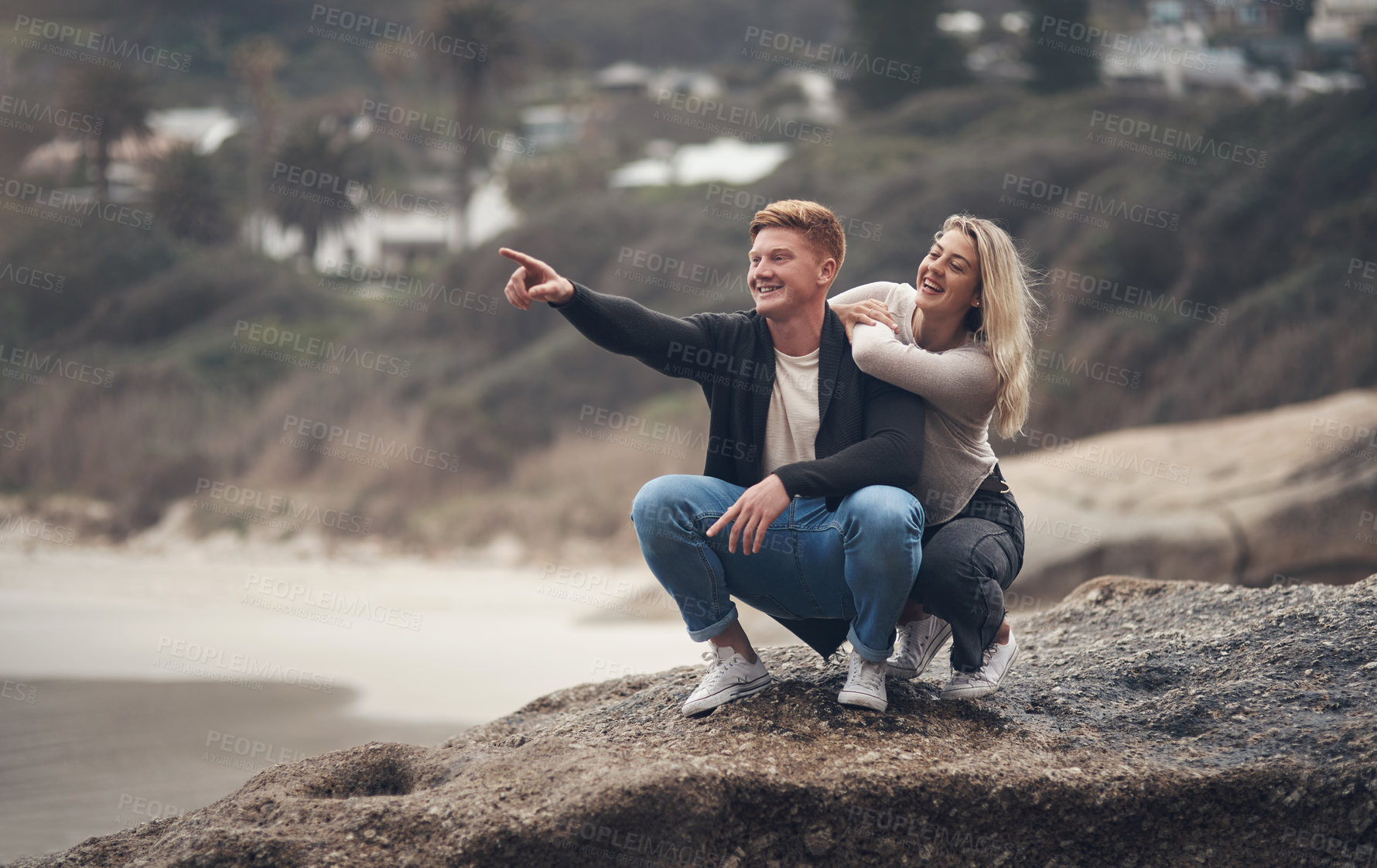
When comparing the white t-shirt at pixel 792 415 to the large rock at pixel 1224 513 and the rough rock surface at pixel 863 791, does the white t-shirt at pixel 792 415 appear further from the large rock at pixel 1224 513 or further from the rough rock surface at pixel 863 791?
the large rock at pixel 1224 513

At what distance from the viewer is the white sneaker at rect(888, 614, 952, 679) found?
3.39 metres

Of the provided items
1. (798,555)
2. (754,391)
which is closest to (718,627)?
(798,555)

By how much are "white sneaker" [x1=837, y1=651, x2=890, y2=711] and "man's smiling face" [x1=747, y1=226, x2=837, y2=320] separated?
3.30 ft

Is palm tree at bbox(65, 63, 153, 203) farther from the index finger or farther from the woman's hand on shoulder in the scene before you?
the woman's hand on shoulder

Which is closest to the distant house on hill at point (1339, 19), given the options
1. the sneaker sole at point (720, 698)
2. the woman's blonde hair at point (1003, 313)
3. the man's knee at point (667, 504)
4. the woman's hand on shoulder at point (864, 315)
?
the woman's blonde hair at point (1003, 313)

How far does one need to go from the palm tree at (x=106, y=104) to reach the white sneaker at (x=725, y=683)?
27.9 m

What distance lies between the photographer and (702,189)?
27594mm

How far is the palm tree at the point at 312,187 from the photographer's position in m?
28.6

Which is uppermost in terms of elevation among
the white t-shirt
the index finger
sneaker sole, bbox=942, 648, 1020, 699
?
the index finger

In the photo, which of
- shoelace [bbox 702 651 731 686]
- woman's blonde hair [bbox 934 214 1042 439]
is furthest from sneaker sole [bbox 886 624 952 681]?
woman's blonde hair [bbox 934 214 1042 439]

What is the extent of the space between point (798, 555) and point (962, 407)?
62cm

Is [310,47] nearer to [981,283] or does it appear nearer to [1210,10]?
[1210,10]

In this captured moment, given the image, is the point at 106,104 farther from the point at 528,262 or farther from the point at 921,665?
the point at 921,665

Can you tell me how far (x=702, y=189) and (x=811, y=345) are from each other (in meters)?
25.0
